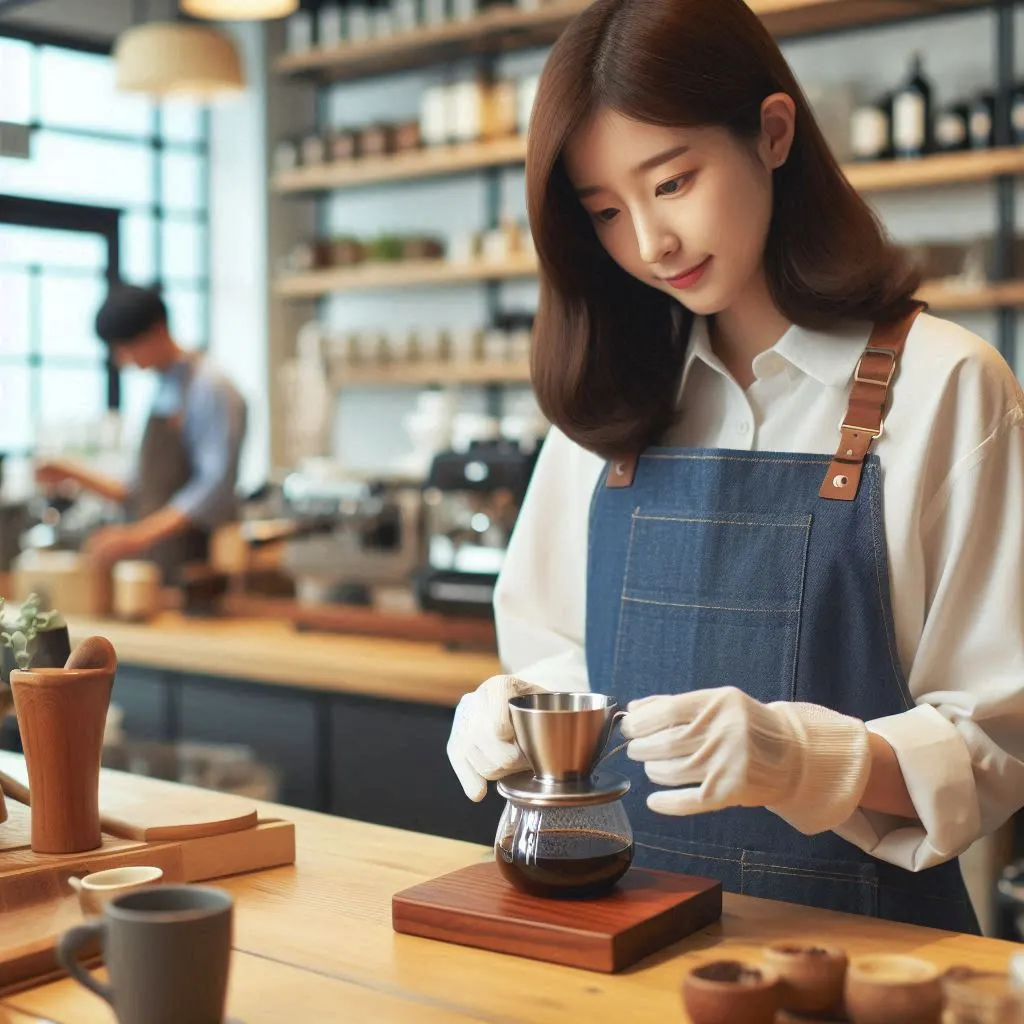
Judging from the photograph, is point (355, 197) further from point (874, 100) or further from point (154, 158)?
point (874, 100)

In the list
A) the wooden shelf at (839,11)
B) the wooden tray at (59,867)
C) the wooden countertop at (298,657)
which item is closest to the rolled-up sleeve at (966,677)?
the wooden tray at (59,867)

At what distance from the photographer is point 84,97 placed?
7.21 m

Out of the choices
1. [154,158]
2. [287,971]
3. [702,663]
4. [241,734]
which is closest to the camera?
[287,971]

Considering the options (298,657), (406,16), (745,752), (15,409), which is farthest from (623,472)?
(15,409)

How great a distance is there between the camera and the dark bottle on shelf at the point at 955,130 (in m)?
4.95

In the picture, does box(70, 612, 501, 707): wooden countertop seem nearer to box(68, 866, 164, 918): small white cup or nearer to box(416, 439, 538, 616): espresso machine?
box(416, 439, 538, 616): espresso machine

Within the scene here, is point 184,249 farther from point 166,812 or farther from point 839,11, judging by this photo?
point 166,812

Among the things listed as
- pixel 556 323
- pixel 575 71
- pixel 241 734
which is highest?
pixel 575 71

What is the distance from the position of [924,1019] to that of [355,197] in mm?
6700

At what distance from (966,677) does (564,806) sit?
513 mm

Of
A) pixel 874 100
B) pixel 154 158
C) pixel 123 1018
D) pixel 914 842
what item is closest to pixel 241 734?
pixel 914 842

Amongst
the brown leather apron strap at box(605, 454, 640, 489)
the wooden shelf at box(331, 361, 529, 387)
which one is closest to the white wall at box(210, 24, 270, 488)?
the wooden shelf at box(331, 361, 529, 387)

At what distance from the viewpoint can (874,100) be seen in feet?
17.3

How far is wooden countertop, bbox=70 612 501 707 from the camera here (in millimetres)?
3154
